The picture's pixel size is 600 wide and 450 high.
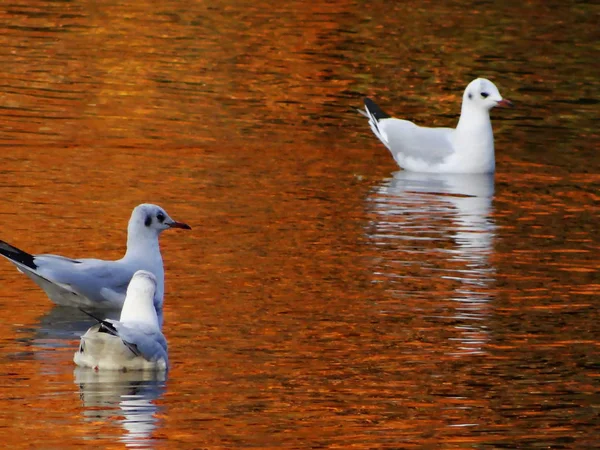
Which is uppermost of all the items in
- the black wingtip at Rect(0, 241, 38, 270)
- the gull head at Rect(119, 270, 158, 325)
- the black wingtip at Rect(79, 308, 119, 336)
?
the black wingtip at Rect(0, 241, 38, 270)

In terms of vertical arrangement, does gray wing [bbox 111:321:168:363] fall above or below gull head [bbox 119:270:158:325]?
below

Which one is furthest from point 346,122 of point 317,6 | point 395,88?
point 317,6

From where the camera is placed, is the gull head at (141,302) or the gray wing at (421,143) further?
the gray wing at (421,143)

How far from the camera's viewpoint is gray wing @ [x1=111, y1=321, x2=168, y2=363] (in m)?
9.20

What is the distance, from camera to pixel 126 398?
29.3 ft

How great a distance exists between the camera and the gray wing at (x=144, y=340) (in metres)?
9.20

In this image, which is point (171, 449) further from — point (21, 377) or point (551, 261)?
point (551, 261)

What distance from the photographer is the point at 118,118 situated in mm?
17984

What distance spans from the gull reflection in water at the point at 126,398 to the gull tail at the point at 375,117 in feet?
26.1

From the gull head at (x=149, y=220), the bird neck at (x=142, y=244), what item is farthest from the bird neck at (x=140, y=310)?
the gull head at (x=149, y=220)

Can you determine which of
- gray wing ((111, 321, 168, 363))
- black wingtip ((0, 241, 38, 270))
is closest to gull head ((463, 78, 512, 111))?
black wingtip ((0, 241, 38, 270))

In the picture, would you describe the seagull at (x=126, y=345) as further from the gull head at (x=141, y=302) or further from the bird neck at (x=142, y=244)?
the bird neck at (x=142, y=244)

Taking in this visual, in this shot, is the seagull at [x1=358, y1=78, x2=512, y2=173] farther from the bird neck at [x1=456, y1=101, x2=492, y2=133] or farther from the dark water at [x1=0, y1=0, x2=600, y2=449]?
the dark water at [x1=0, y1=0, x2=600, y2=449]

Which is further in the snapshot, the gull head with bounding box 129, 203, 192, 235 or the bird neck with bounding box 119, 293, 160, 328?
the gull head with bounding box 129, 203, 192, 235
